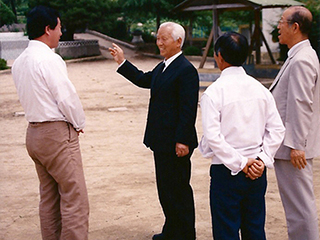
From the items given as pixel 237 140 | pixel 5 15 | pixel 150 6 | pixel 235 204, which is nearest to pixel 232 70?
pixel 237 140

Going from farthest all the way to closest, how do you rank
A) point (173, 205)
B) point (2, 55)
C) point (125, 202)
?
1. point (2, 55)
2. point (125, 202)
3. point (173, 205)

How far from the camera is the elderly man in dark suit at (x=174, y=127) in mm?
3770

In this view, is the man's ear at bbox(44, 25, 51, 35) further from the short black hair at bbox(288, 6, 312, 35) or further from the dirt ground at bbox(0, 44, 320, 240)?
the dirt ground at bbox(0, 44, 320, 240)

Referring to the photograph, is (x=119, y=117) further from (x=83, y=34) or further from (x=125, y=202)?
(x=83, y=34)

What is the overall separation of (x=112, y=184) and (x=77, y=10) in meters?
20.4

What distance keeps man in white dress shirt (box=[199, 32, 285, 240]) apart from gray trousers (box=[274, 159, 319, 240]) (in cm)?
55

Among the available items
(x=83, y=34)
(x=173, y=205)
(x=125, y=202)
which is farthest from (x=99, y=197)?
(x=83, y=34)

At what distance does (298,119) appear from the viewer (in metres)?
3.42

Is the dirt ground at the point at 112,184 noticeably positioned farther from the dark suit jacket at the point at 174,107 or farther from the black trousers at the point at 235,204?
the black trousers at the point at 235,204

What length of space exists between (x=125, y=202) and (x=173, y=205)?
131cm

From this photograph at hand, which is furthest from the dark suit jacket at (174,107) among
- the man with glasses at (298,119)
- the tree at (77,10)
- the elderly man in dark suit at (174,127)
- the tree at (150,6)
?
the tree at (150,6)

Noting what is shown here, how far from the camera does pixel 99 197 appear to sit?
5426mm

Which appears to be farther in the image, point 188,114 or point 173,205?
point 173,205

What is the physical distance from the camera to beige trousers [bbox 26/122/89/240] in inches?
134
